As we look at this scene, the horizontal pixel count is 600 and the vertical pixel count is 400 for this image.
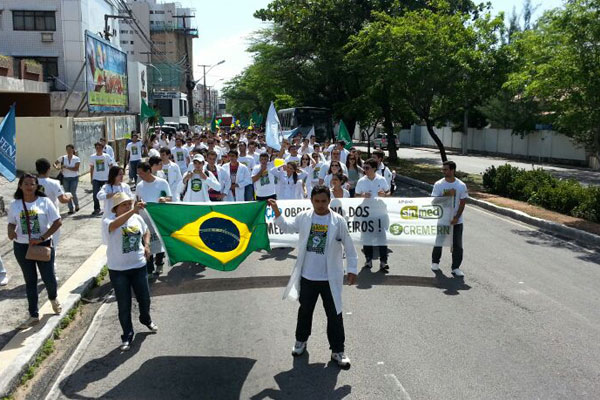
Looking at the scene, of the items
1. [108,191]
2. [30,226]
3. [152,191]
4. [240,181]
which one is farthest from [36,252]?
[240,181]

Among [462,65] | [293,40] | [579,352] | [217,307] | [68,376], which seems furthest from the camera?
[293,40]

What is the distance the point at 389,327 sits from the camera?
7059 millimetres

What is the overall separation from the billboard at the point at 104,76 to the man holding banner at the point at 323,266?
2563cm

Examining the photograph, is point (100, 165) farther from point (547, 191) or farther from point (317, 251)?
point (547, 191)

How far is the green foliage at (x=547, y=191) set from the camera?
583 inches

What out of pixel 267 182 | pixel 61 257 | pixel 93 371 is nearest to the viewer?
pixel 93 371

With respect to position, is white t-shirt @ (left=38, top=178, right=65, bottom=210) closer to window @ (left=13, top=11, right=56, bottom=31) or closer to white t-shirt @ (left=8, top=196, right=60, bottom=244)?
white t-shirt @ (left=8, top=196, right=60, bottom=244)

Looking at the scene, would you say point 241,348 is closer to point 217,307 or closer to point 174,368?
point 174,368

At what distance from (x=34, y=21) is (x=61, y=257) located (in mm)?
31700

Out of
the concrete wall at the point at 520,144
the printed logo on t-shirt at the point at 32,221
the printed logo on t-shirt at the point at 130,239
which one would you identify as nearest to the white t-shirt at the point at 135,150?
the printed logo on t-shirt at the point at 32,221

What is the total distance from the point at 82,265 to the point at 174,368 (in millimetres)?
4608

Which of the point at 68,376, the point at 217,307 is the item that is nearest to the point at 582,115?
the point at 217,307

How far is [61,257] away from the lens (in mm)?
10547

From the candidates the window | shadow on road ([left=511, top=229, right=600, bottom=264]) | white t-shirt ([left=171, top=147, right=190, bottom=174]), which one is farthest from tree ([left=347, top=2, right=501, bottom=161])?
the window
